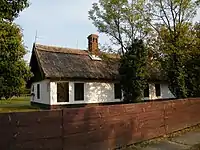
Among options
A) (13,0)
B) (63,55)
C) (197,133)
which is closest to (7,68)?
(13,0)

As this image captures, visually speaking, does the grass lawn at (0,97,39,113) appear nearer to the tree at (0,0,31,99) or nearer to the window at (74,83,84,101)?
the window at (74,83,84,101)

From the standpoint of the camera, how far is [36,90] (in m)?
25.3

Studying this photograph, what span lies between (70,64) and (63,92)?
2.99 meters

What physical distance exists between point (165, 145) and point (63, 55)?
16.7 m

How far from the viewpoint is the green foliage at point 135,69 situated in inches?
756

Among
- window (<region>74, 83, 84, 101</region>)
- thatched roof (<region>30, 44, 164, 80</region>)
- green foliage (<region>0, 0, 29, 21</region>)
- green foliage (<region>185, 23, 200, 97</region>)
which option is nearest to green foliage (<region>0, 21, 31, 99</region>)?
green foliage (<region>0, 0, 29, 21</region>)

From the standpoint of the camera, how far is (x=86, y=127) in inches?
283

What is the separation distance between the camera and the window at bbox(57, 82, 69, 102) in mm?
20917

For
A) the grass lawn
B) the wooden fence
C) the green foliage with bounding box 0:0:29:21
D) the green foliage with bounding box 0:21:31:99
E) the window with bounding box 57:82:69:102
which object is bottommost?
the grass lawn

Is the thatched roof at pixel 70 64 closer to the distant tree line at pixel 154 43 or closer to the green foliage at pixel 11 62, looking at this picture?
the distant tree line at pixel 154 43

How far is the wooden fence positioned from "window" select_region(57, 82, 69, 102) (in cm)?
1149

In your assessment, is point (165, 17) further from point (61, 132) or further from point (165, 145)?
point (61, 132)

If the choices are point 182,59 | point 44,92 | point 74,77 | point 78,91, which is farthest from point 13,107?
point 182,59

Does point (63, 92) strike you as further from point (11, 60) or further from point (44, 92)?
point (11, 60)
